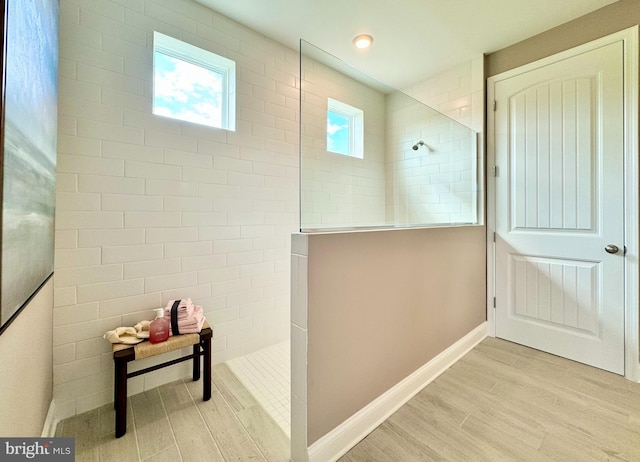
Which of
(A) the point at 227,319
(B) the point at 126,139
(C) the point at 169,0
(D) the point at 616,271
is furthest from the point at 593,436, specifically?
(C) the point at 169,0

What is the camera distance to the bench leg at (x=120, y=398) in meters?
1.39

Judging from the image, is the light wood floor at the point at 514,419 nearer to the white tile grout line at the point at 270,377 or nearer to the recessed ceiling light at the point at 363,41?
the white tile grout line at the point at 270,377

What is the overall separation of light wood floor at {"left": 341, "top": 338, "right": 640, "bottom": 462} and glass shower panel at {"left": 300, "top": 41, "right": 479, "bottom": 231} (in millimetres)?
1101

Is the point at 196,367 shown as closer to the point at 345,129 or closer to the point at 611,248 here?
the point at 345,129

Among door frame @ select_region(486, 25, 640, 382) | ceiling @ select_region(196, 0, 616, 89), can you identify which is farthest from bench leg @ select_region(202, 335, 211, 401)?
door frame @ select_region(486, 25, 640, 382)

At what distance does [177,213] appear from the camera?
1877 millimetres

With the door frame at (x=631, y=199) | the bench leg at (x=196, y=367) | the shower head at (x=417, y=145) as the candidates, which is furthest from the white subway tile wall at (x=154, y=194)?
the door frame at (x=631, y=199)

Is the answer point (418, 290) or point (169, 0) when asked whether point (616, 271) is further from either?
point (169, 0)

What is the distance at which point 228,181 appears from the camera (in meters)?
2.10

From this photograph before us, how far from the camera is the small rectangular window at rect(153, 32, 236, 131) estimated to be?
1906 millimetres

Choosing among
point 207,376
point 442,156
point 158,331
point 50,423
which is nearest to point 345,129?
point 442,156

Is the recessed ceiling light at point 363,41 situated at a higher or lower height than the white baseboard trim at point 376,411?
higher

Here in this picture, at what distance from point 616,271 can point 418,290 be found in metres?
1.49

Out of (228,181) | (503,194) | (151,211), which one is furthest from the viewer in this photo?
(503,194)
